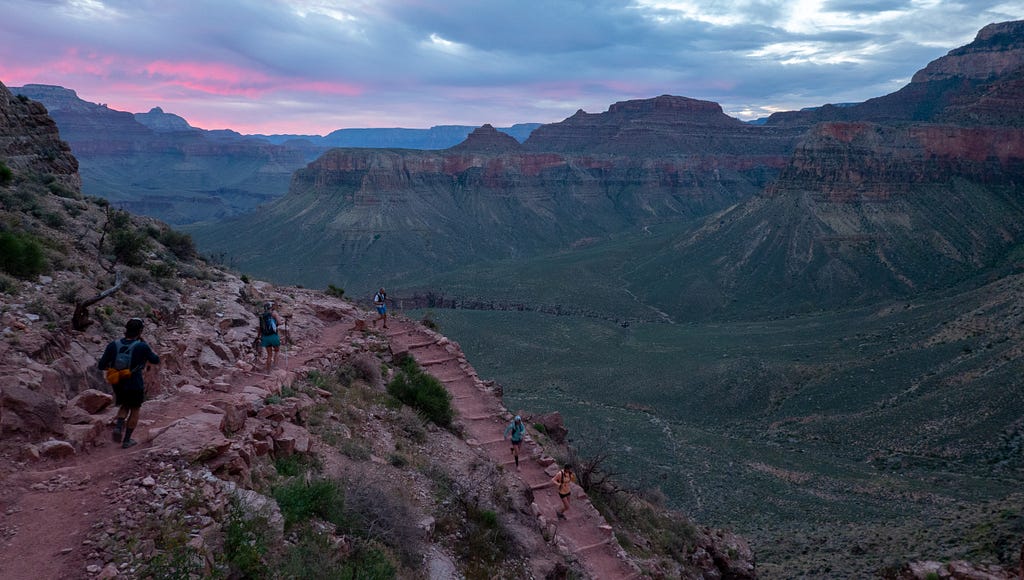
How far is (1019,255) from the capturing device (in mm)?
57125

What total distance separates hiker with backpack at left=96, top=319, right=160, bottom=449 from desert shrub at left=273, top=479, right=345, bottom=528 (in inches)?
80.7

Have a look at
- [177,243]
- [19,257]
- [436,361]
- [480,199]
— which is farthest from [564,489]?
[480,199]

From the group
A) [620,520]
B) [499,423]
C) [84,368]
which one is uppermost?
[84,368]

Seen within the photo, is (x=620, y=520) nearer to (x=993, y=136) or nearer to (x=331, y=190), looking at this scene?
(x=993, y=136)

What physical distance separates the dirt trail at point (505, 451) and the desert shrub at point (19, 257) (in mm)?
8397

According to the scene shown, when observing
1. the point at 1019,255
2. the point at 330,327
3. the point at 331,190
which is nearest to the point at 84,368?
the point at 330,327

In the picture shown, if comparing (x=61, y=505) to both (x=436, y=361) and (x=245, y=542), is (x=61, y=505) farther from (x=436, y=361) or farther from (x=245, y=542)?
(x=436, y=361)

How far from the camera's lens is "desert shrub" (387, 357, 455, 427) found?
14258 millimetres

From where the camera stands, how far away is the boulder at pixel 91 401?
8.41m

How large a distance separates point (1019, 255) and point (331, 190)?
94730mm

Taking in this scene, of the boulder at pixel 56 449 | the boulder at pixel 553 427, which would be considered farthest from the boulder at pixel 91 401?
the boulder at pixel 553 427

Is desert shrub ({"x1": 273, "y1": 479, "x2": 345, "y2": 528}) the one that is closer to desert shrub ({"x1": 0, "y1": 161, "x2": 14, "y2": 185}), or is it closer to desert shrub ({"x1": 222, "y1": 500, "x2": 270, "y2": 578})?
desert shrub ({"x1": 222, "y1": 500, "x2": 270, "y2": 578})

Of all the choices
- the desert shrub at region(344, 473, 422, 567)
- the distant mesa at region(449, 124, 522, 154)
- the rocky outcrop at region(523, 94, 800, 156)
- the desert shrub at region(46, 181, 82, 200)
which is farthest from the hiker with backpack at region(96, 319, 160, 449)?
the rocky outcrop at region(523, 94, 800, 156)

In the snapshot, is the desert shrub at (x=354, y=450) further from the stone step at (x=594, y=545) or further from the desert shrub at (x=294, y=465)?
the stone step at (x=594, y=545)
